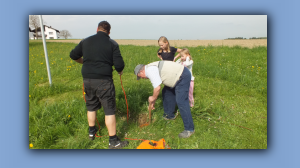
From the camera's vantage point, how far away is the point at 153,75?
2611 millimetres

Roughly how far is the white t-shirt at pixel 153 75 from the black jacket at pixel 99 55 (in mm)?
442

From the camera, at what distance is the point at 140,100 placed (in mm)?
4070

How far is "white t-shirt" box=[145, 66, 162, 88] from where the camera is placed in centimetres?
260

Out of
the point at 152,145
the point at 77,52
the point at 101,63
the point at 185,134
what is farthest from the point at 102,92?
the point at 185,134

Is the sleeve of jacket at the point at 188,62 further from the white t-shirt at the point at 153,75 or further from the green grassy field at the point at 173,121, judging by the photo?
the white t-shirt at the point at 153,75

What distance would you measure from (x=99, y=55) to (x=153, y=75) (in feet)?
2.56

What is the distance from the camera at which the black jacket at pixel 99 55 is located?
8.08 feet

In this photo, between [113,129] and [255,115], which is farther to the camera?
[255,115]

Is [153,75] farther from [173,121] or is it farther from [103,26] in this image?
[173,121]

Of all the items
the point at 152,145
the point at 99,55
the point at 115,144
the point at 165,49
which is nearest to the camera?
the point at 99,55

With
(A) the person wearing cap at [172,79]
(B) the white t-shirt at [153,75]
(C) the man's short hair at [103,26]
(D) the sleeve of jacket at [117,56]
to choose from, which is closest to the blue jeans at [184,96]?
(A) the person wearing cap at [172,79]
